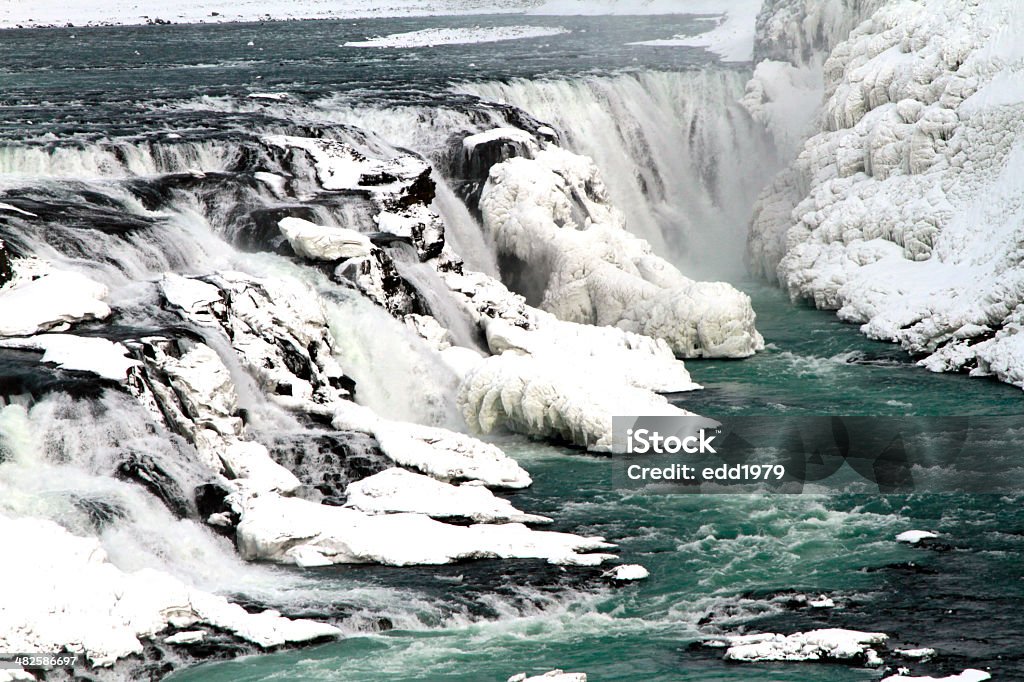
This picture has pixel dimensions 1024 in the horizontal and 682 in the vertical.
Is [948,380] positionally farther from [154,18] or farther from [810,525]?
[154,18]

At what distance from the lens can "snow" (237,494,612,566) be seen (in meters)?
16.3

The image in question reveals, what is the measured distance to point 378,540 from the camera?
1647 cm

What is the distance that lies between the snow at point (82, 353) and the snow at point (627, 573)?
6.43 metres

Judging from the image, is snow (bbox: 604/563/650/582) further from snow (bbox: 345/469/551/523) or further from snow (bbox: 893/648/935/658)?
snow (bbox: 893/648/935/658)

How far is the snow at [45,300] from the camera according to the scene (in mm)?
18656

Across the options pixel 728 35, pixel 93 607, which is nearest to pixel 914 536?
pixel 93 607

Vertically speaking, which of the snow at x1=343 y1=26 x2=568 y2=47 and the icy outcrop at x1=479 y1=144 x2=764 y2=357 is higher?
the snow at x1=343 y1=26 x2=568 y2=47

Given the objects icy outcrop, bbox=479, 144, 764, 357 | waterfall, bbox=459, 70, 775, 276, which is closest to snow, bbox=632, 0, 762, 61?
waterfall, bbox=459, 70, 775, 276

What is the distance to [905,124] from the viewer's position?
2973 cm

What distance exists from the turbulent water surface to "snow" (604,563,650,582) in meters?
0.22

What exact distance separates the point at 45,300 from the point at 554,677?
32.1 feet

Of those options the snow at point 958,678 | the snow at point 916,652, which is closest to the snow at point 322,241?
the snow at point 916,652

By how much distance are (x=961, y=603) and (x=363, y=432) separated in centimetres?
848

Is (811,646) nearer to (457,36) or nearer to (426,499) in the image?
(426,499)
